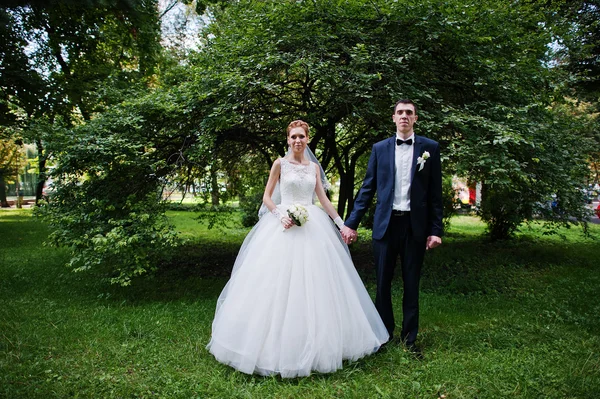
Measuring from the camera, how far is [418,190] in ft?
13.1

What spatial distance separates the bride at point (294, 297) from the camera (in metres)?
3.67

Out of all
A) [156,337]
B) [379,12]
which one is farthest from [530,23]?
[156,337]

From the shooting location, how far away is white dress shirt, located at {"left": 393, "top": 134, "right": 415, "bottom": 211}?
13.3ft

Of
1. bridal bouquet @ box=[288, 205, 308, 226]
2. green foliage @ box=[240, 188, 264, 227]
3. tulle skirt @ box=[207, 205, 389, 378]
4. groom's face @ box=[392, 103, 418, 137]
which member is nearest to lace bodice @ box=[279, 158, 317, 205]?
tulle skirt @ box=[207, 205, 389, 378]

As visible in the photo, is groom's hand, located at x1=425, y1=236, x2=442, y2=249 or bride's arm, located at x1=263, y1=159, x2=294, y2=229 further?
bride's arm, located at x1=263, y1=159, x2=294, y2=229

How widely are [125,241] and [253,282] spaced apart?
7.57 ft

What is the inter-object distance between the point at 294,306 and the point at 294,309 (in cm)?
3

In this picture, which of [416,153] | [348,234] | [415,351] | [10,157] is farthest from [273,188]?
[10,157]

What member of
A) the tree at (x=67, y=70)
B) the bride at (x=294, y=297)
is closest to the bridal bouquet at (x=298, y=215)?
the bride at (x=294, y=297)

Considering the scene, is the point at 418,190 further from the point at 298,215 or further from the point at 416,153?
the point at 298,215

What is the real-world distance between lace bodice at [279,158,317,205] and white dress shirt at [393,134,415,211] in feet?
2.80

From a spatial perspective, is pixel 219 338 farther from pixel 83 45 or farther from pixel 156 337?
pixel 83 45

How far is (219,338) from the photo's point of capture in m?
3.93

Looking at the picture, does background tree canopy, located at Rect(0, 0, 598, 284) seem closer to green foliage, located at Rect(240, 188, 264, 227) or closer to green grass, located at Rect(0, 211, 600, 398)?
green grass, located at Rect(0, 211, 600, 398)
